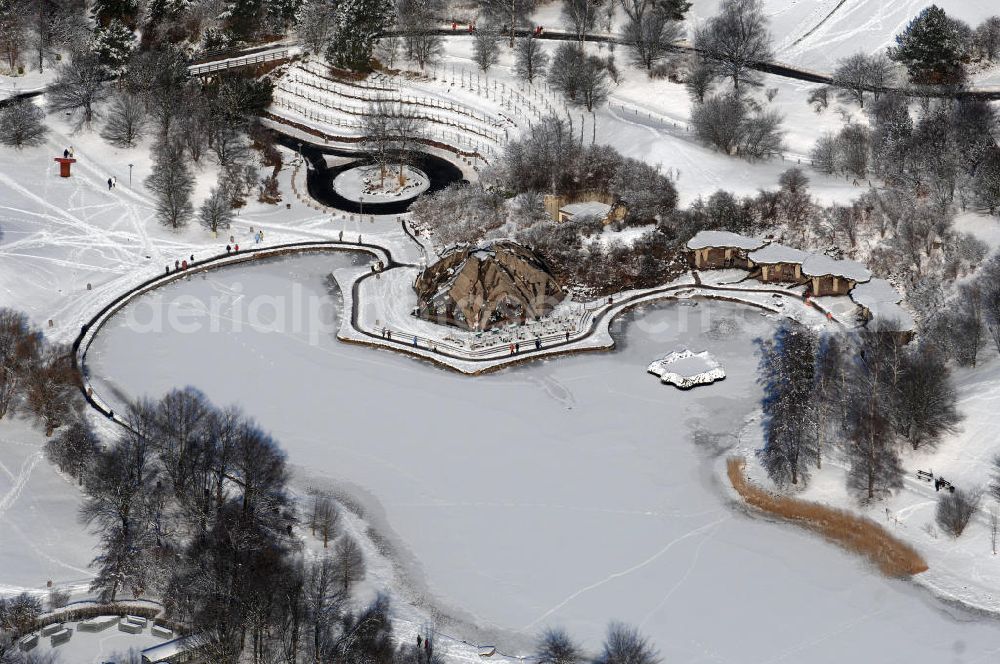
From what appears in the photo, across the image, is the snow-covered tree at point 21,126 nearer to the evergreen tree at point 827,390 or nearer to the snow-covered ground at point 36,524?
the snow-covered ground at point 36,524

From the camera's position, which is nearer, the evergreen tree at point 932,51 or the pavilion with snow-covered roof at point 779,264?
the pavilion with snow-covered roof at point 779,264

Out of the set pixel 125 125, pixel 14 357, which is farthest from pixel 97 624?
pixel 125 125

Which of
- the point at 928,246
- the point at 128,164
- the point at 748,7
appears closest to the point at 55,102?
the point at 128,164

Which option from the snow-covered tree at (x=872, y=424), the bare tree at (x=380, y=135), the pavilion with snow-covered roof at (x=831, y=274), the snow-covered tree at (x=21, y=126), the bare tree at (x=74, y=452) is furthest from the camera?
the snow-covered tree at (x=21, y=126)

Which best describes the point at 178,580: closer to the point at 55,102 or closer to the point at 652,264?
the point at 652,264

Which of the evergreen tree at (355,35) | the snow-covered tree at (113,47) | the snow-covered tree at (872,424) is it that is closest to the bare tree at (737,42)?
the evergreen tree at (355,35)

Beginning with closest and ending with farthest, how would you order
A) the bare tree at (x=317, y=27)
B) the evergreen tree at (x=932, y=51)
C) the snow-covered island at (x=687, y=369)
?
the snow-covered island at (x=687, y=369) → the evergreen tree at (x=932, y=51) → the bare tree at (x=317, y=27)

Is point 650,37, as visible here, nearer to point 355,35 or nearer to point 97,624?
point 355,35
